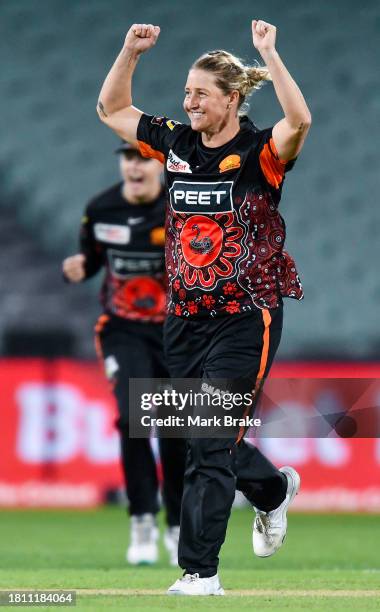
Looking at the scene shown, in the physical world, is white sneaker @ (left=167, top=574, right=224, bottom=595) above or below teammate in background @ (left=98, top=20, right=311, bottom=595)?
below

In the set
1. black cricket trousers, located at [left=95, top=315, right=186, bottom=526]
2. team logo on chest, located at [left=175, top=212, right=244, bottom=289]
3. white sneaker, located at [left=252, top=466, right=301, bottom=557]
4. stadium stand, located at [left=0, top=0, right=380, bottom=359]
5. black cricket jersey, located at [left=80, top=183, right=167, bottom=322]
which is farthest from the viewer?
stadium stand, located at [left=0, top=0, right=380, bottom=359]

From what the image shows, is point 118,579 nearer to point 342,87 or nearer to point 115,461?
point 115,461

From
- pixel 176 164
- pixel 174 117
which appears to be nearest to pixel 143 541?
pixel 176 164

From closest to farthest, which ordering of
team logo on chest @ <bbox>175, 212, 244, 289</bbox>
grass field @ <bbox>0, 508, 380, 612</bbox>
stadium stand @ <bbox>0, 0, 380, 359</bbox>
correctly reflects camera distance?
grass field @ <bbox>0, 508, 380, 612</bbox> → team logo on chest @ <bbox>175, 212, 244, 289</bbox> → stadium stand @ <bbox>0, 0, 380, 359</bbox>

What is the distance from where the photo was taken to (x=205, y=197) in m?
5.27

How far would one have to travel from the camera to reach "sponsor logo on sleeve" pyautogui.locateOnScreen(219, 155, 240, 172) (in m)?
5.29

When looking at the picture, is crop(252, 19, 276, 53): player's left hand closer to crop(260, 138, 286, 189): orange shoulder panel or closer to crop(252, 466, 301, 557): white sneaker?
crop(260, 138, 286, 189): orange shoulder panel

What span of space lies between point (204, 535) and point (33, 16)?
1010 centimetres

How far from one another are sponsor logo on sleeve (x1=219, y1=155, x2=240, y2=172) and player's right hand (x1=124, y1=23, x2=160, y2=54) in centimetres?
65

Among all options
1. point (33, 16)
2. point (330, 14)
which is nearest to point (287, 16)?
point (330, 14)

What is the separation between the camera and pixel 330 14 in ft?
46.5

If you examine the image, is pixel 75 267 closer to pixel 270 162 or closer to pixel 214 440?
pixel 270 162

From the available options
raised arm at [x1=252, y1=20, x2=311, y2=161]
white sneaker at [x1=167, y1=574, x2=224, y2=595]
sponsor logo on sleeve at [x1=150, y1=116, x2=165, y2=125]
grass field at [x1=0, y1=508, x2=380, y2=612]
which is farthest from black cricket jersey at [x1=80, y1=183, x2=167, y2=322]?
white sneaker at [x1=167, y1=574, x2=224, y2=595]

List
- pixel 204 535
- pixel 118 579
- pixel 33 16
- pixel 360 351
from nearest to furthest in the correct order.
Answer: pixel 204 535 → pixel 118 579 → pixel 360 351 → pixel 33 16
